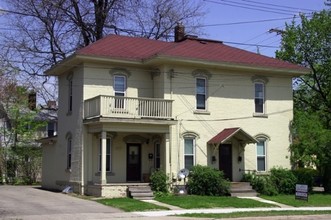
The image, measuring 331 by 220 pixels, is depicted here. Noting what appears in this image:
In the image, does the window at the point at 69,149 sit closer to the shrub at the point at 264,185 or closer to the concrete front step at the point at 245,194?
the concrete front step at the point at 245,194

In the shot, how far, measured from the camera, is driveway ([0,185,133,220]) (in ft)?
64.3

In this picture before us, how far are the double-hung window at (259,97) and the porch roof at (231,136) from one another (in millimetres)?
2440

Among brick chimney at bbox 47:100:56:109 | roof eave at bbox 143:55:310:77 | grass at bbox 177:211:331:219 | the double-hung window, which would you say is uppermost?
roof eave at bbox 143:55:310:77

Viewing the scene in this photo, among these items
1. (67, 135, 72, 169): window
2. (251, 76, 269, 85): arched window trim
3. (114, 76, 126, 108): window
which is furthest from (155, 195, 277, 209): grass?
(251, 76, 269, 85): arched window trim

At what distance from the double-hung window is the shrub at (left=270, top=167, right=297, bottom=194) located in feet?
12.3

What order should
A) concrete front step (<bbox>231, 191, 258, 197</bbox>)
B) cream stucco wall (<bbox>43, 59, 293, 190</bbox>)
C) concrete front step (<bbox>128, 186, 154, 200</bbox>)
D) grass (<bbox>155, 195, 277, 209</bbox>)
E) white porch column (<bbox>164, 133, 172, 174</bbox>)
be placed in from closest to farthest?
grass (<bbox>155, 195, 277, 209</bbox>)
concrete front step (<bbox>128, 186, 154, 200</bbox>)
concrete front step (<bbox>231, 191, 258, 197</bbox>)
white porch column (<bbox>164, 133, 172, 174</bbox>)
cream stucco wall (<bbox>43, 59, 293, 190</bbox>)

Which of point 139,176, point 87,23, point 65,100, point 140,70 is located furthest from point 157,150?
point 87,23

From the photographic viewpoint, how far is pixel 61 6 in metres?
42.3

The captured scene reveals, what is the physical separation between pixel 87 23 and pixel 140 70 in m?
15.2

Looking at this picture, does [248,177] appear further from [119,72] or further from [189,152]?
[119,72]

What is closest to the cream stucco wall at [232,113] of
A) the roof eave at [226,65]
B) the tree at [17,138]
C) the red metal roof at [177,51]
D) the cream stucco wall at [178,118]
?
the cream stucco wall at [178,118]

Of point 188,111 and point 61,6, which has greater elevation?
point 61,6

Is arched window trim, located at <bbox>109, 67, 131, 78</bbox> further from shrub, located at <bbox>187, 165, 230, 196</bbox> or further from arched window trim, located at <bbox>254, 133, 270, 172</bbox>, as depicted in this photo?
arched window trim, located at <bbox>254, 133, 270, 172</bbox>

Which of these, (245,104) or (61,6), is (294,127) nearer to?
(245,104)
